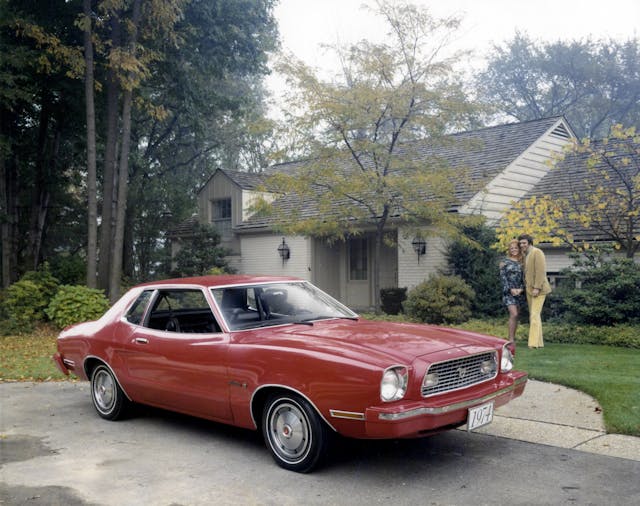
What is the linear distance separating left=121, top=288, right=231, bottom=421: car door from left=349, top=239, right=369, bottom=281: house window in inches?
577

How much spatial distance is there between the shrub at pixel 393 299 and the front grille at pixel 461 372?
1228 cm

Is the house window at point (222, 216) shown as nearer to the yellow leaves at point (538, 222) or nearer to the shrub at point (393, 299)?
the shrub at point (393, 299)

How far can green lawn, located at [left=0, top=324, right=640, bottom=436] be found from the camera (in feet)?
20.7

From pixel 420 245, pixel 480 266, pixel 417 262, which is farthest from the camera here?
pixel 417 262

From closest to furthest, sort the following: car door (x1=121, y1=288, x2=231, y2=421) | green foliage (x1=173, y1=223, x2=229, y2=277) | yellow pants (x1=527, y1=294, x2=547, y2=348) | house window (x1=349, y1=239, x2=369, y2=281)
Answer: car door (x1=121, y1=288, x2=231, y2=421)
yellow pants (x1=527, y1=294, x2=547, y2=348)
house window (x1=349, y1=239, x2=369, y2=281)
green foliage (x1=173, y1=223, x2=229, y2=277)

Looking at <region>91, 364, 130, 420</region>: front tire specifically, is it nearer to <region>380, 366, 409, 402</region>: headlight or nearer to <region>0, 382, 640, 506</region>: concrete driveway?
<region>0, 382, 640, 506</region>: concrete driveway

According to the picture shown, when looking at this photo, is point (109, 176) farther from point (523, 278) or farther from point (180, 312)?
point (180, 312)

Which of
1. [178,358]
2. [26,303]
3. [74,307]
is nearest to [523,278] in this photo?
[178,358]

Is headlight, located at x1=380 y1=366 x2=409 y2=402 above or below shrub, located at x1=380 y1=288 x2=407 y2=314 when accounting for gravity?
below

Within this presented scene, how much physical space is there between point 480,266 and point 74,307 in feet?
32.1

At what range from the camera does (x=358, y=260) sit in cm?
2133

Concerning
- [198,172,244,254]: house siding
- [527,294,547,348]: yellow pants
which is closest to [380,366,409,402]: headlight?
[527,294,547,348]: yellow pants

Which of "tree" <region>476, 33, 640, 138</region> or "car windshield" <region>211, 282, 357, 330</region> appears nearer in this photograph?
"car windshield" <region>211, 282, 357, 330</region>


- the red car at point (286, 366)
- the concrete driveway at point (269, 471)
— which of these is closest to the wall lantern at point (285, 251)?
the red car at point (286, 366)
